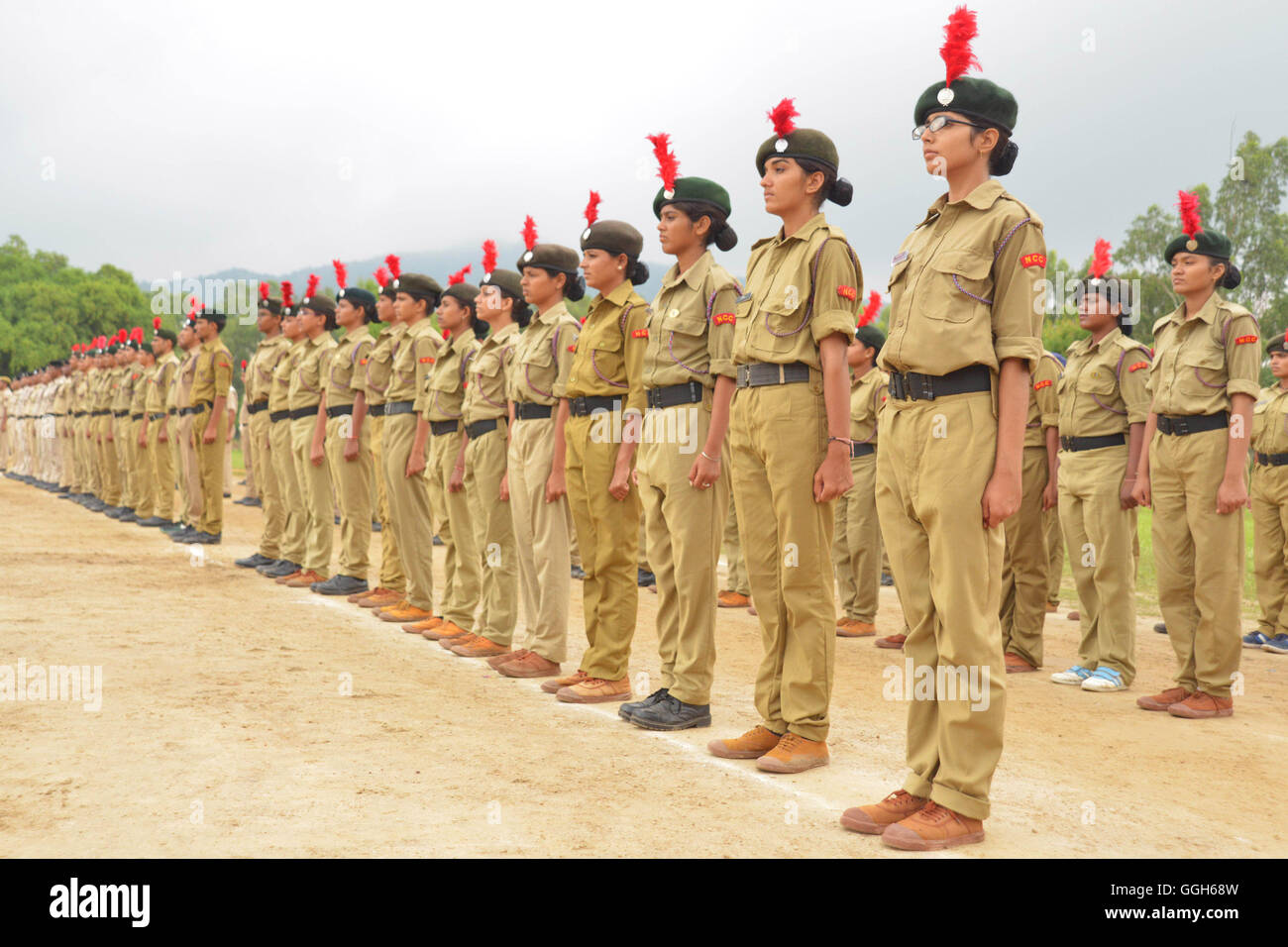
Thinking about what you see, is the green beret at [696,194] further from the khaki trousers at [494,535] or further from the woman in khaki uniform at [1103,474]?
the woman in khaki uniform at [1103,474]

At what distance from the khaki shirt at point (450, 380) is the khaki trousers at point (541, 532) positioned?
128 centimetres

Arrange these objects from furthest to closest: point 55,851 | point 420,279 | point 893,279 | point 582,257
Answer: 1. point 420,279
2. point 582,257
3. point 893,279
4. point 55,851

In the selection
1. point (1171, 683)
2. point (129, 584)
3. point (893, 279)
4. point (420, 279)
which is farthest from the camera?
point (129, 584)

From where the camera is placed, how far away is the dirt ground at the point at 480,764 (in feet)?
11.7

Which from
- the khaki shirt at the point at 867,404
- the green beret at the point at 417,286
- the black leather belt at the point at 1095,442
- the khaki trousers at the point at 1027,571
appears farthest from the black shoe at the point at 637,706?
the green beret at the point at 417,286

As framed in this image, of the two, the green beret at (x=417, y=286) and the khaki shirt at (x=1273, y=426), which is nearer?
the green beret at (x=417, y=286)

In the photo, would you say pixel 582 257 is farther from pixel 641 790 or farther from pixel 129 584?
pixel 129 584

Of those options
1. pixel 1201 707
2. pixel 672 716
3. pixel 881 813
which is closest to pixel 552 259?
pixel 672 716

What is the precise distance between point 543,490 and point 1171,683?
4.36m

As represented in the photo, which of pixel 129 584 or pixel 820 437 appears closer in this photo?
pixel 820 437

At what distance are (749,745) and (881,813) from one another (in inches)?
38.1

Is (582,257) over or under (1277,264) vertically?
under

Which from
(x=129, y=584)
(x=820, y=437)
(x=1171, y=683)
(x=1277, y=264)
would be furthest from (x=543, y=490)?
(x=1277, y=264)

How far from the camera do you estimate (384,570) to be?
29.8ft
